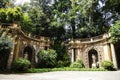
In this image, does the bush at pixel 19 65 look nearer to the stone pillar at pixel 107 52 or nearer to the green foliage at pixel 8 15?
A: the green foliage at pixel 8 15

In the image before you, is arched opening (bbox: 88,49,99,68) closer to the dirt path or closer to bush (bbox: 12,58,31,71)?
bush (bbox: 12,58,31,71)

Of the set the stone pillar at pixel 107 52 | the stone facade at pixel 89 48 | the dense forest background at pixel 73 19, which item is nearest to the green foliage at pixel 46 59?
the stone facade at pixel 89 48

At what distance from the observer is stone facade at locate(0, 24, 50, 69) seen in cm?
1966

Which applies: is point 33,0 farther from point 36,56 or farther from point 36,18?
point 36,56

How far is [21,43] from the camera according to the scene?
2242cm

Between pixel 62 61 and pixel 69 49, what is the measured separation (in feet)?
8.34

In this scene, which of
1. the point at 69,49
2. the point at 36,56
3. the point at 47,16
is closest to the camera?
the point at 36,56

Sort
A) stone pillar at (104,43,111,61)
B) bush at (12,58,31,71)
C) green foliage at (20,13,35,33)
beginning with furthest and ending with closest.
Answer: green foliage at (20,13,35,33), stone pillar at (104,43,111,61), bush at (12,58,31,71)

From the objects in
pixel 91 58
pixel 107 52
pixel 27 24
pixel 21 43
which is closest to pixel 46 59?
pixel 21 43

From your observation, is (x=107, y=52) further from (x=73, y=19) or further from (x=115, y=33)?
(x=73, y=19)

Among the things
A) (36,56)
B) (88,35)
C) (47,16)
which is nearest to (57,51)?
(36,56)

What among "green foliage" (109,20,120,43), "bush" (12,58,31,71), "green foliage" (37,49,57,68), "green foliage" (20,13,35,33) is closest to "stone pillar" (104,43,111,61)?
"green foliage" (109,20,120,43)

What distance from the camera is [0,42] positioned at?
15812mm

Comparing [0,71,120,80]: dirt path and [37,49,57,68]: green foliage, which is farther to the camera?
[37,49,57,68]: green foliage
